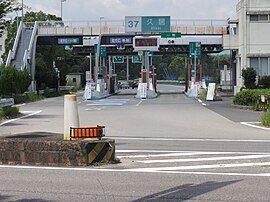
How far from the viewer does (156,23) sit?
2362 inches

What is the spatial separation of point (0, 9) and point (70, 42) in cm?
3762

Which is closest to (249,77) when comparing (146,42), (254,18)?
(254,18)

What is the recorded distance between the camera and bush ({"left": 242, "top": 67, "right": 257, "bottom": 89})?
1987 inches

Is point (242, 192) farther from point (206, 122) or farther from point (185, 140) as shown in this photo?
point (206, 122)

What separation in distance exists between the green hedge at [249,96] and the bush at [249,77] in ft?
44.4

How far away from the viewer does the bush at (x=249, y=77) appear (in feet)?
166

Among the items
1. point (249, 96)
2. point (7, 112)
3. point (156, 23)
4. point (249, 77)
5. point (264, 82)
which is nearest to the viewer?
point (7, 112)

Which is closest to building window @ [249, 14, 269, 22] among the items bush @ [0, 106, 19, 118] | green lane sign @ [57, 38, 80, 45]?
green lane sign @ [57, 38, 80, 45]

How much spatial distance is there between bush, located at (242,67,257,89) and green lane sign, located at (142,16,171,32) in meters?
12.1

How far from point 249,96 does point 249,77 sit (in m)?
15.6

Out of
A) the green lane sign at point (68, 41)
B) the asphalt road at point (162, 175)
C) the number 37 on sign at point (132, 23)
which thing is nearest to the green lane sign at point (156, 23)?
the number 37 on sign at point (132, 23)

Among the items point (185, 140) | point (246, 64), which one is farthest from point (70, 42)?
point (185, 140)

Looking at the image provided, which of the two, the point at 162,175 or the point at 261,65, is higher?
the point at 261,65

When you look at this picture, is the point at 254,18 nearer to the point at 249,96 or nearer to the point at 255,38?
the point at 255,38
